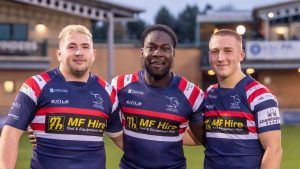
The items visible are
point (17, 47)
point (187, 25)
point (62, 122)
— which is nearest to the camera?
point (62, 122)

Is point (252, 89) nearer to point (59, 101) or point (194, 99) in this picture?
point (194, 99)

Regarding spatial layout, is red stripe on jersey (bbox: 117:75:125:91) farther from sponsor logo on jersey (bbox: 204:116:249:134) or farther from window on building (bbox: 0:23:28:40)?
window on building (bbox: 0:23:28:40)

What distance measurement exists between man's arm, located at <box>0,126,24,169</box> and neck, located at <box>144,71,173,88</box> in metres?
1.34

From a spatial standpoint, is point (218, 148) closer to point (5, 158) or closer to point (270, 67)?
point (5, 158)

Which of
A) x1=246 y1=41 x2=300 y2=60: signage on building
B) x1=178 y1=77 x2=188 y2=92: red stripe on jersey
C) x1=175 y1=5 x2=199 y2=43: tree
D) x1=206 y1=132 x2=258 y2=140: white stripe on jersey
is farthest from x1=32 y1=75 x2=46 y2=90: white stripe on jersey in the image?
x1=175 y1=5 x2=199 y2=43: tree

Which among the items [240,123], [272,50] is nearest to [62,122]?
[240,123]

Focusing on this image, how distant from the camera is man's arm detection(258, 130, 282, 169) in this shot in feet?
16.7

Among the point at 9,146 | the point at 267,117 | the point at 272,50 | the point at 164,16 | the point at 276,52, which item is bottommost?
the point at 276,52

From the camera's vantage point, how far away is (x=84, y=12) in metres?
34.6

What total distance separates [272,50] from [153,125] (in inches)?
1221

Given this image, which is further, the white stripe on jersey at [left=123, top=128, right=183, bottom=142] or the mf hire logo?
the white stripe on jersey at [left=123, top=128, right=183, bottom=142]

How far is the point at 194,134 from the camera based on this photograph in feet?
19.0

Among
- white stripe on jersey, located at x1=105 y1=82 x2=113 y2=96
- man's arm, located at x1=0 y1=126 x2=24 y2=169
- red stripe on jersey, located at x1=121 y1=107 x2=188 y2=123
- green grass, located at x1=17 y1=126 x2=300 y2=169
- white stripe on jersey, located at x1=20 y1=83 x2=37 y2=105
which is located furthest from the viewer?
green grass, located at x1=17 y1=126 x2=300 y2=169

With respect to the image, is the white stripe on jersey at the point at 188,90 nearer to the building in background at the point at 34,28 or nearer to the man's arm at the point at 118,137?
the man's arm at the point at 118,137
